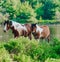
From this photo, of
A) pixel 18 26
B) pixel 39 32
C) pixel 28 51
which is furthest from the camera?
pixel 39 32

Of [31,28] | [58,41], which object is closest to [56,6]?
[31,28]

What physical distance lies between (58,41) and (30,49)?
1.17 m

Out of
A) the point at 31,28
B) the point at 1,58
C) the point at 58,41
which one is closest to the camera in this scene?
the point at 1,58

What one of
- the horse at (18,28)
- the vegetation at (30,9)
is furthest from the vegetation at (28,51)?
the vegetation at (30,9)

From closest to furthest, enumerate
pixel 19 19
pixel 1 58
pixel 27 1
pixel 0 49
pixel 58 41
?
pixel 1 58, pixel 0 49, pixel 58 41, pixel 19 19, pixel 27 1

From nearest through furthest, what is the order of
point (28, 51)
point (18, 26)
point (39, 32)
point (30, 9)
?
1. point (28, 51)
2. point (18, 26)
3. point (39, 32)
4. point (30, 9)

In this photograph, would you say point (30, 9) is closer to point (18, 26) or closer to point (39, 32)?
point (39, 32)

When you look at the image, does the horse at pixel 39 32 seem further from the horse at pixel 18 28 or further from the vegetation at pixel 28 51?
the vegetation at pixel 28 51

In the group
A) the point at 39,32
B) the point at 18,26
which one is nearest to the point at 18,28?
the point at 18,26

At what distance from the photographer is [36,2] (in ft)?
234

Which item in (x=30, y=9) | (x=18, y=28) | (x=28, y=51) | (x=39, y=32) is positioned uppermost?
(x=28, y=51)

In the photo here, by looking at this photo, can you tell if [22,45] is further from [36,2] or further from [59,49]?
[36,2]

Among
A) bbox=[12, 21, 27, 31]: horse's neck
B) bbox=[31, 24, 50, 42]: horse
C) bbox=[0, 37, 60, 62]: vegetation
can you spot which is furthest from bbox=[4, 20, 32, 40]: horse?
bbox=[0, 37, 60, 62]: vegetation

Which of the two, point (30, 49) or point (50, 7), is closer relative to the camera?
point (30, 49)
